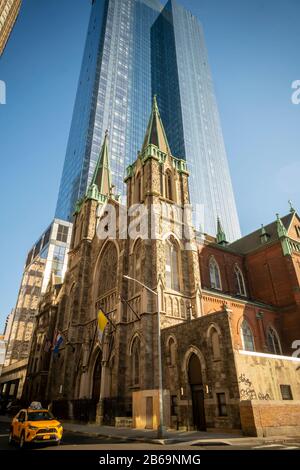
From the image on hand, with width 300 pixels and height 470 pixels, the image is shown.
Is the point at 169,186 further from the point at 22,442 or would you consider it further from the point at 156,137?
the point at 22,442

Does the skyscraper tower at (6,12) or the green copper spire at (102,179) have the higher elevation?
the skyscraper tower at (6,12)

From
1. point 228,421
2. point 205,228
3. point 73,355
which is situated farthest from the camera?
point 205,228

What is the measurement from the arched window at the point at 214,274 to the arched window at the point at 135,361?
13391 millimetres

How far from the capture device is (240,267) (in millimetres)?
38531

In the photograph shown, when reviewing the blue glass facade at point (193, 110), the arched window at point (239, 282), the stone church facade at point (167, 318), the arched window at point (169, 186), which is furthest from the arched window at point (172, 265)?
the blue glass facade at point (193, 110)

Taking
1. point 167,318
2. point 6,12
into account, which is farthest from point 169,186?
point 6,12

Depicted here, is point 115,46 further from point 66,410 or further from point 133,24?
point 66,410

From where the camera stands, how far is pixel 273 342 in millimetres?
30547

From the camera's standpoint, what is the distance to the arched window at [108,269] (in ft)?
105

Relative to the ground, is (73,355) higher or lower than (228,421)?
higher

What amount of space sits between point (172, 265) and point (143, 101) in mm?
95752

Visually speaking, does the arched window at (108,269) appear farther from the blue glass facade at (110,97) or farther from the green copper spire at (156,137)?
the blue glass facade at (110,97)
